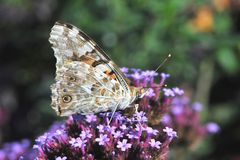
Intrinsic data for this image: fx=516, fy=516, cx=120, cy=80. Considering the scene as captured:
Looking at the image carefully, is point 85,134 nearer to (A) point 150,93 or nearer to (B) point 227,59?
(A) point 150,93

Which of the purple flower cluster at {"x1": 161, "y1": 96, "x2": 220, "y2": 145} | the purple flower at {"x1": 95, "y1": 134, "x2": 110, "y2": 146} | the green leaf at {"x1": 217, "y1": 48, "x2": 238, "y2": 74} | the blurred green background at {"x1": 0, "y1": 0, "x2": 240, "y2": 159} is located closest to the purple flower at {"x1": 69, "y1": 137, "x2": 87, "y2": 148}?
the purple flower at {"x1": 95, "y1": 134, "x2": 110, "y2": 146}

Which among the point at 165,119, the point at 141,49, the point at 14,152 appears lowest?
the point at 14,152

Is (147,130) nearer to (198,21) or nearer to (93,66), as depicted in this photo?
(93,66)

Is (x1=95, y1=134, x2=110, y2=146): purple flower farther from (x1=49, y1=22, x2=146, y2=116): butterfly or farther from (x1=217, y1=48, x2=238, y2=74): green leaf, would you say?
(x1=217, y1=48, x2=238, y2=74): green leaf

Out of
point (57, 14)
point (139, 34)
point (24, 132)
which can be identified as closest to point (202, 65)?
point (139, 34)

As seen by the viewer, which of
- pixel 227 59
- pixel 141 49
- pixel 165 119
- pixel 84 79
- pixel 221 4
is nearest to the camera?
pixel 84 79

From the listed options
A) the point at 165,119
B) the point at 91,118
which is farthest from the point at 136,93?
the point at 165,119
